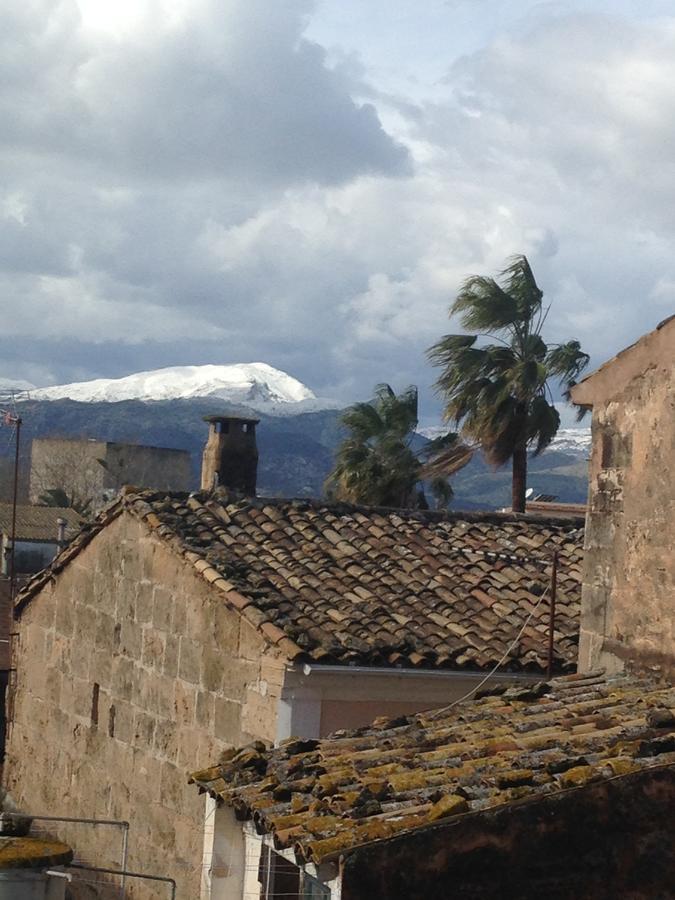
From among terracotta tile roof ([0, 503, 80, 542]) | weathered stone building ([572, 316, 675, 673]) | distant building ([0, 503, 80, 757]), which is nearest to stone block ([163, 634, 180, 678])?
weathered stone building ([572, 316, 675, 673])

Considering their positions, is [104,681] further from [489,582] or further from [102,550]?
[489,582]

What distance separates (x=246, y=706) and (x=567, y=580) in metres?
3.89

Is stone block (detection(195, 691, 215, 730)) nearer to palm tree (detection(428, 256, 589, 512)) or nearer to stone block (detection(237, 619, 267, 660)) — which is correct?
stone block (detection(237, 619, 267, 660))

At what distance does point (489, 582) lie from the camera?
1461cm

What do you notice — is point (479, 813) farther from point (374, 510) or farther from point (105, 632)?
point (105, 632)

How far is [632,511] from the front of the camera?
32.7 ft

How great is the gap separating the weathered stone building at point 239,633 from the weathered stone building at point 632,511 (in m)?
2.70

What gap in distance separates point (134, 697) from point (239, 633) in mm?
2660

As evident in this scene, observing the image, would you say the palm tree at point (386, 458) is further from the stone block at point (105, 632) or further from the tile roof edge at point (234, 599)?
the tile roof edge at point (234, 599)

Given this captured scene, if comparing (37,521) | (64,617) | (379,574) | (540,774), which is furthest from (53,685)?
(37,521)

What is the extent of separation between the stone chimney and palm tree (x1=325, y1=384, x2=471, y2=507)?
5050 mm

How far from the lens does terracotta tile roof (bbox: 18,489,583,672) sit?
1284cm

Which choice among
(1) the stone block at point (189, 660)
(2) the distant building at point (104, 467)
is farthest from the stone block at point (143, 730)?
(2) the distant building at point (104, 467)

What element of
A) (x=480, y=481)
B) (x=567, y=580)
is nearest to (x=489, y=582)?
(x=567, y=580)
